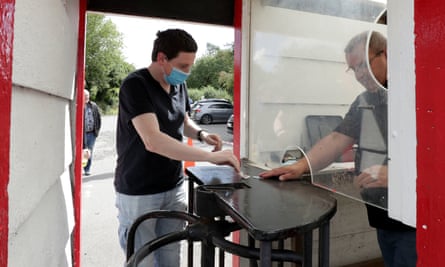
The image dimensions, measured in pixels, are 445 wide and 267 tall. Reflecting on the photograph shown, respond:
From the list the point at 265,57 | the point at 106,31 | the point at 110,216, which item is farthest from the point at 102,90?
the point at 265,57

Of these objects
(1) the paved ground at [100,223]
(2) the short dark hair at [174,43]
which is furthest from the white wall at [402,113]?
(1) the paved ground at [100,223]

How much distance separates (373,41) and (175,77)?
3.40 ft

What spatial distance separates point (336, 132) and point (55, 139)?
1.21 m

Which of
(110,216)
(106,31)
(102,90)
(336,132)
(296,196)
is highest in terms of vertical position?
(106,31)

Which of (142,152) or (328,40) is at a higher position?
(328,40)

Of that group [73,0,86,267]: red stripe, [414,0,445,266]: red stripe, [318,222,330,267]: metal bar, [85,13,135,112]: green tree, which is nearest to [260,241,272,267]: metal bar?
[318,222,330,267]: metal bar

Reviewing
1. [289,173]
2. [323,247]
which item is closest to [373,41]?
[289,173]

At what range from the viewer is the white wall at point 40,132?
713mm

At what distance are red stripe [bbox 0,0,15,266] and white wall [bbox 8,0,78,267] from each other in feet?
0.19

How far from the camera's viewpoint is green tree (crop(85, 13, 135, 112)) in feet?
75.9

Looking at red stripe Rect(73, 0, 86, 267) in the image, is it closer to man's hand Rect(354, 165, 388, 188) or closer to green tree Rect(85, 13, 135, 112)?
man's hand Rect(354, 165, 388, 188)

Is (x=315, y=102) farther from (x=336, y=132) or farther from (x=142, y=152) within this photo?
(x=142, y=152)

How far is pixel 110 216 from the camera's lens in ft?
13.4

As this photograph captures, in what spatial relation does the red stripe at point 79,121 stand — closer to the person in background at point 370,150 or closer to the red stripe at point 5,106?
the person in background at point 370,150
